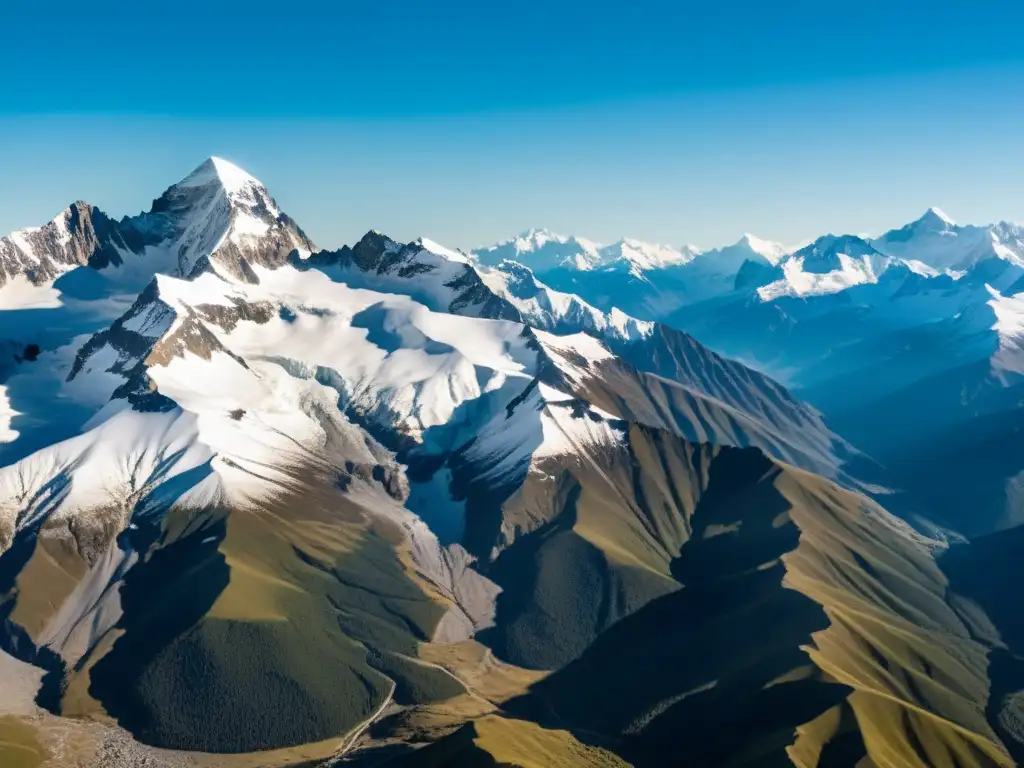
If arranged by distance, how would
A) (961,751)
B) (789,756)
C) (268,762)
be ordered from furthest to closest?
(268,762)
(961,751)
(789,756)

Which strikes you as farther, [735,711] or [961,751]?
[735,711]

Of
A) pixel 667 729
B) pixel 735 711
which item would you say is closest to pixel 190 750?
pixel 667 729

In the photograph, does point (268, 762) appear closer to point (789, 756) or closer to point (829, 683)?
point (789, 756)

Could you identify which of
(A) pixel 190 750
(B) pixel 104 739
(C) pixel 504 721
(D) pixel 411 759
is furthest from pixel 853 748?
(B) pixel 104 739

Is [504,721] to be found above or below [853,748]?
above

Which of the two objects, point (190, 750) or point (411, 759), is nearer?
point (411, 759)

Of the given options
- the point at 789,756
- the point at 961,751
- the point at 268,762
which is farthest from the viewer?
the point at 268,762

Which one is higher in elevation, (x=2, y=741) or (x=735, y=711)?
(x=2, y=741)

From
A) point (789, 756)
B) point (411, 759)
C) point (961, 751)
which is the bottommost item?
point (961, 751)

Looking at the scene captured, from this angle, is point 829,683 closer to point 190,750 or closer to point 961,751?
point 961,751
